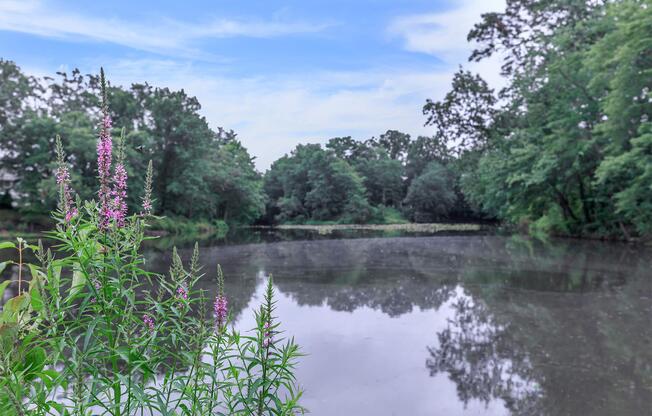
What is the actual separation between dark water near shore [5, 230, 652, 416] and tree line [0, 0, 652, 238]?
10.4 feet

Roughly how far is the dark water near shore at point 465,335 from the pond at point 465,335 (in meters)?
0.02

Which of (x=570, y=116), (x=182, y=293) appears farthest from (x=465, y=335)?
(x=570, y=116)

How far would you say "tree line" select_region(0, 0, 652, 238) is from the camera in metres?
16.7

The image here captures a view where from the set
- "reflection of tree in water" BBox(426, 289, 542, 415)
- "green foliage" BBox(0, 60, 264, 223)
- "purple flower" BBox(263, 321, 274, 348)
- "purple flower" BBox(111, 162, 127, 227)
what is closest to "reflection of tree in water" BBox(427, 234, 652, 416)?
"reflection of tree in water" BBox(426, 289, 542, 415)

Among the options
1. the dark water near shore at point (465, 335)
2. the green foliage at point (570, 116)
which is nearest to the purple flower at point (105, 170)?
the dark water near shore at point (465, 335)

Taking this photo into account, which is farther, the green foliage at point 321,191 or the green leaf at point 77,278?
the green foliage at point 321,191

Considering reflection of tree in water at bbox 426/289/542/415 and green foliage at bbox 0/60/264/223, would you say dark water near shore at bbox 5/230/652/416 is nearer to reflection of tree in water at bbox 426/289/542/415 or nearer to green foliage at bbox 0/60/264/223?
reflection of tree in water at bbox 426/289/542/415

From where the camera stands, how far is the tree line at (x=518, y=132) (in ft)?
54.6

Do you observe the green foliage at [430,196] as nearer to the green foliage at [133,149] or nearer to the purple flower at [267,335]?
the green foliage at [133,149]

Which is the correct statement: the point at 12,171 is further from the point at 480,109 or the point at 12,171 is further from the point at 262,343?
the point at 262,343

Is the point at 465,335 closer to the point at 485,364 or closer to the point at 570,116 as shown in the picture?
the point at 485,364

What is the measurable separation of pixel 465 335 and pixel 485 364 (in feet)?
3.79

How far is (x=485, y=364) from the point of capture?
4.90 metres

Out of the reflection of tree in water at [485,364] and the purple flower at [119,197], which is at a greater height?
the purple flower at [119,197]
